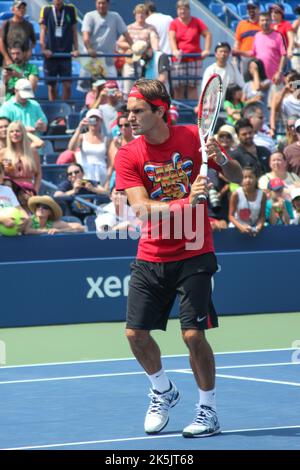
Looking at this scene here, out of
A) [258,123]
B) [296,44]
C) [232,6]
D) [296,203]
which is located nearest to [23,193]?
[296,203]

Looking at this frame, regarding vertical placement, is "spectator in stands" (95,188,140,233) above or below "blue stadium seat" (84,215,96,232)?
above

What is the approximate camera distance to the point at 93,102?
1477cm

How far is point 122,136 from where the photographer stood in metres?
13.3

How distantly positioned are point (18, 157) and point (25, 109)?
1.75 metres

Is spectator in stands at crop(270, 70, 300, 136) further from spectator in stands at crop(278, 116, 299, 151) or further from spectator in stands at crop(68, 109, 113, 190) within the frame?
spectator in stands at crop(68, 109, 113, 190)

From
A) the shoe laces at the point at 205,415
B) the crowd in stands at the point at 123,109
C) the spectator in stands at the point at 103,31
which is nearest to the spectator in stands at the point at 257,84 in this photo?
the crowd in stands at the point at 123,109

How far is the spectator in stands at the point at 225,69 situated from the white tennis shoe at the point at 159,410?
28.7 ft

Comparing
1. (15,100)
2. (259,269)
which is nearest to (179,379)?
(259,269)

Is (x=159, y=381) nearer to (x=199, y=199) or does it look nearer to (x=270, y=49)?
(x=199, y=199)

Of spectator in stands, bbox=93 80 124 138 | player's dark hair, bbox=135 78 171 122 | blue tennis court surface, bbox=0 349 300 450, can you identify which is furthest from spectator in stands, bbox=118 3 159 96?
player's dark hair, bbox=135 78 171 122

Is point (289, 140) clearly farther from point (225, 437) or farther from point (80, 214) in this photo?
point (225, 437)

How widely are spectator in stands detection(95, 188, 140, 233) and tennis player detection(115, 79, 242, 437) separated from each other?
529 centimetres

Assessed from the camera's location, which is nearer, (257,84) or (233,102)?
(233,102)

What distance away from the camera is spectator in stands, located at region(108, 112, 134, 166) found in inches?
520
